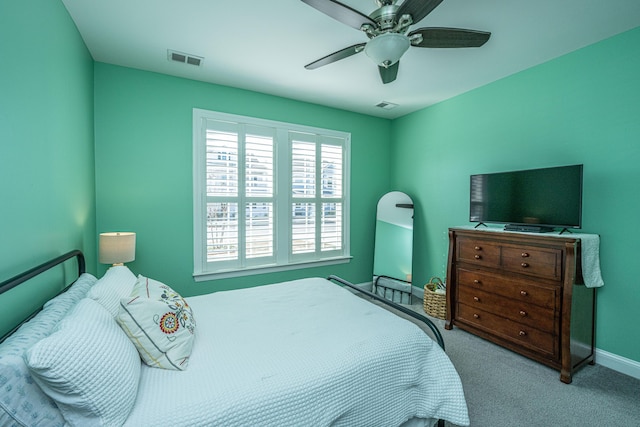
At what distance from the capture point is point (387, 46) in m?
1.66

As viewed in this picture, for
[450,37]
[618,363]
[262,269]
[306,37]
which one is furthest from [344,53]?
[618,363]

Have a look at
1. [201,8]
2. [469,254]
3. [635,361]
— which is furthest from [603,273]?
[201,8]

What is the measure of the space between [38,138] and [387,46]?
2023mm

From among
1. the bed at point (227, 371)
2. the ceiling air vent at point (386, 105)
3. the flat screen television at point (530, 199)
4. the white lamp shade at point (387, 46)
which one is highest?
the ceiling air vent at point (386, 105)

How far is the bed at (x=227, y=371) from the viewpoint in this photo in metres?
0.89

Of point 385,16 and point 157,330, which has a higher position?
point 385,16

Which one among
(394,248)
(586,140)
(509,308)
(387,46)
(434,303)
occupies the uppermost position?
(387,46)

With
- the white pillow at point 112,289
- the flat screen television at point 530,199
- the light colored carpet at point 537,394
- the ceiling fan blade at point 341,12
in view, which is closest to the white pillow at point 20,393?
the white pillow at point 112,289

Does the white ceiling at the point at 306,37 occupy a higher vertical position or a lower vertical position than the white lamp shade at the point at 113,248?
higher

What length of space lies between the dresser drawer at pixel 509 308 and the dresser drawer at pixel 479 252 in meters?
0.30

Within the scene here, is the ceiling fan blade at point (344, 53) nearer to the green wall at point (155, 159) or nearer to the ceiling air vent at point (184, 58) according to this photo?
the ceiling air vent at point (184, 58)

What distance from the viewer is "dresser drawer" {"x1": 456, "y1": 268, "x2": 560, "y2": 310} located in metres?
2.28

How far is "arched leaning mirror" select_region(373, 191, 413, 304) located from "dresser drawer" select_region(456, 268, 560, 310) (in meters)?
1.01

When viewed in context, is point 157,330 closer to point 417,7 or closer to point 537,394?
point 417,7
